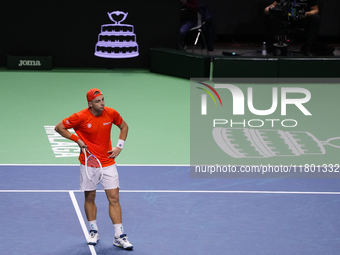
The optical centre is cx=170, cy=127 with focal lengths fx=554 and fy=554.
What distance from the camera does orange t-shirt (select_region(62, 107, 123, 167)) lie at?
6.48 metres

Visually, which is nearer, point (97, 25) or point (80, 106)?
point (80, 106)

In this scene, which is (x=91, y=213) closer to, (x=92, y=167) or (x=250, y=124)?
(x=92, y=167)

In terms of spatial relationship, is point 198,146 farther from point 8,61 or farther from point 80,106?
point 8,61

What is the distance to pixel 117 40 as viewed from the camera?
56.6 feet

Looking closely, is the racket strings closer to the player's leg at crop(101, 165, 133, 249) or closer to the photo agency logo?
the player's leg at crop(101, 165, 133, 249)

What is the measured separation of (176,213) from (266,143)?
377cm

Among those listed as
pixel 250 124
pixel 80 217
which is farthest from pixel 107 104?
pixel 80 217

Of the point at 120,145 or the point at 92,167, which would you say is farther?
the point at 120,145

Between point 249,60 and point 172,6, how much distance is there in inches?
121

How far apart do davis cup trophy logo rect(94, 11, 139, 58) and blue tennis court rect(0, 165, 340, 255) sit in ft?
27.5

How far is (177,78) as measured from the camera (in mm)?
16625

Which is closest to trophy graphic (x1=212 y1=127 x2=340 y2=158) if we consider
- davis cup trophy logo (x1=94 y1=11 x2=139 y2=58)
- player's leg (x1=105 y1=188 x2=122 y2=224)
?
player's leg (x1=105 y1=188 x2=122 y2=224)

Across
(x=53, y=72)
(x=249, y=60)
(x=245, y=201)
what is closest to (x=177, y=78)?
(x=249, y=60)

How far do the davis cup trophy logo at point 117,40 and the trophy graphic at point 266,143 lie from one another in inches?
256
